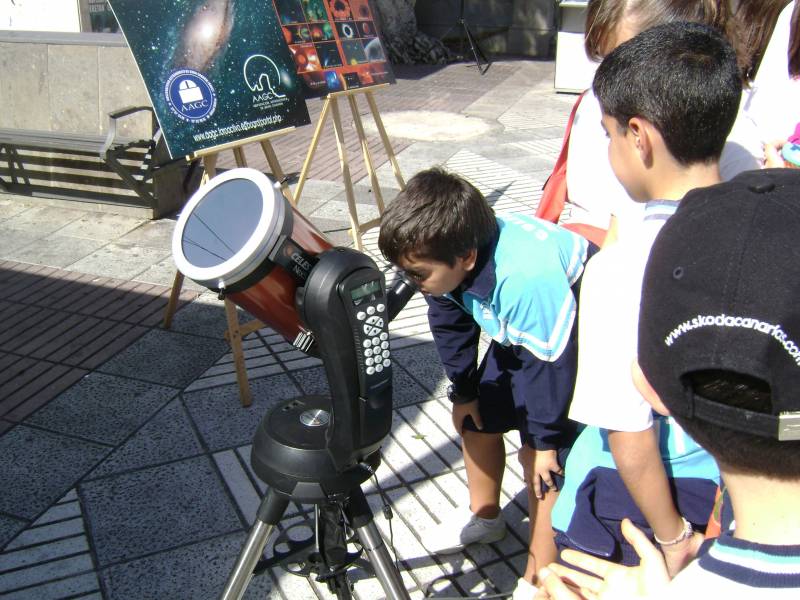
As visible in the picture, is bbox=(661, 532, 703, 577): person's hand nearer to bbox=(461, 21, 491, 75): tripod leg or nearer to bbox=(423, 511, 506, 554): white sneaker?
bbox=(423, 511, 506, 554): white sneaker

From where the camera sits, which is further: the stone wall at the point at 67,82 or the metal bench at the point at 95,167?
the stone wall at the point at 67,82

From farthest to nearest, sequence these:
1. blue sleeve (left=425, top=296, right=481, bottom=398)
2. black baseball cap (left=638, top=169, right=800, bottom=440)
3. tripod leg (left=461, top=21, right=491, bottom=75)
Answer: tripod leg (left=461, top=21, right=491, bottom=75) → blue sleeve (left=425, top=296, right=481, bottom=398) → black baseball cap (left=638, top=169, right=800, bottom=440)

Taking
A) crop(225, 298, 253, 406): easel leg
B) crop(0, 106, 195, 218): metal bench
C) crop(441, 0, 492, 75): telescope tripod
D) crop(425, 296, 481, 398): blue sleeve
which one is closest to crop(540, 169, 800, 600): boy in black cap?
crop(425, 296, 481, 398): blue sleeve

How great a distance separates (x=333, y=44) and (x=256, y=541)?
374 cm

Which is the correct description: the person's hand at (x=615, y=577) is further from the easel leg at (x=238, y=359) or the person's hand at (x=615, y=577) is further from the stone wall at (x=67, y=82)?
the stone wall at (x=67, y=82)

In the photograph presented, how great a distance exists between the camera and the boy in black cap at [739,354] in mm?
786

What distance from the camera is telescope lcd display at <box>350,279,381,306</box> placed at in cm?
155

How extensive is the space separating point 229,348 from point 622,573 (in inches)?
126

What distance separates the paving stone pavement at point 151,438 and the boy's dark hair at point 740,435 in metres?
1.71

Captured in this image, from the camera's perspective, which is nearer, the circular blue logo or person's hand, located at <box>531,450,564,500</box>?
person's hand, located at <box>531,450,564,500</box>

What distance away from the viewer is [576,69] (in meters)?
A: 10.0

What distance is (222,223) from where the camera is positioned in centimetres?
163

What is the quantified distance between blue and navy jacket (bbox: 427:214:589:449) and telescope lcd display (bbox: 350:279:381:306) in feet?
1.58

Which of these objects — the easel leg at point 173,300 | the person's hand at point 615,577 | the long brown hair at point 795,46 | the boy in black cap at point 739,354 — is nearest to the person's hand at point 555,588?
the person's hand at point 615,577
